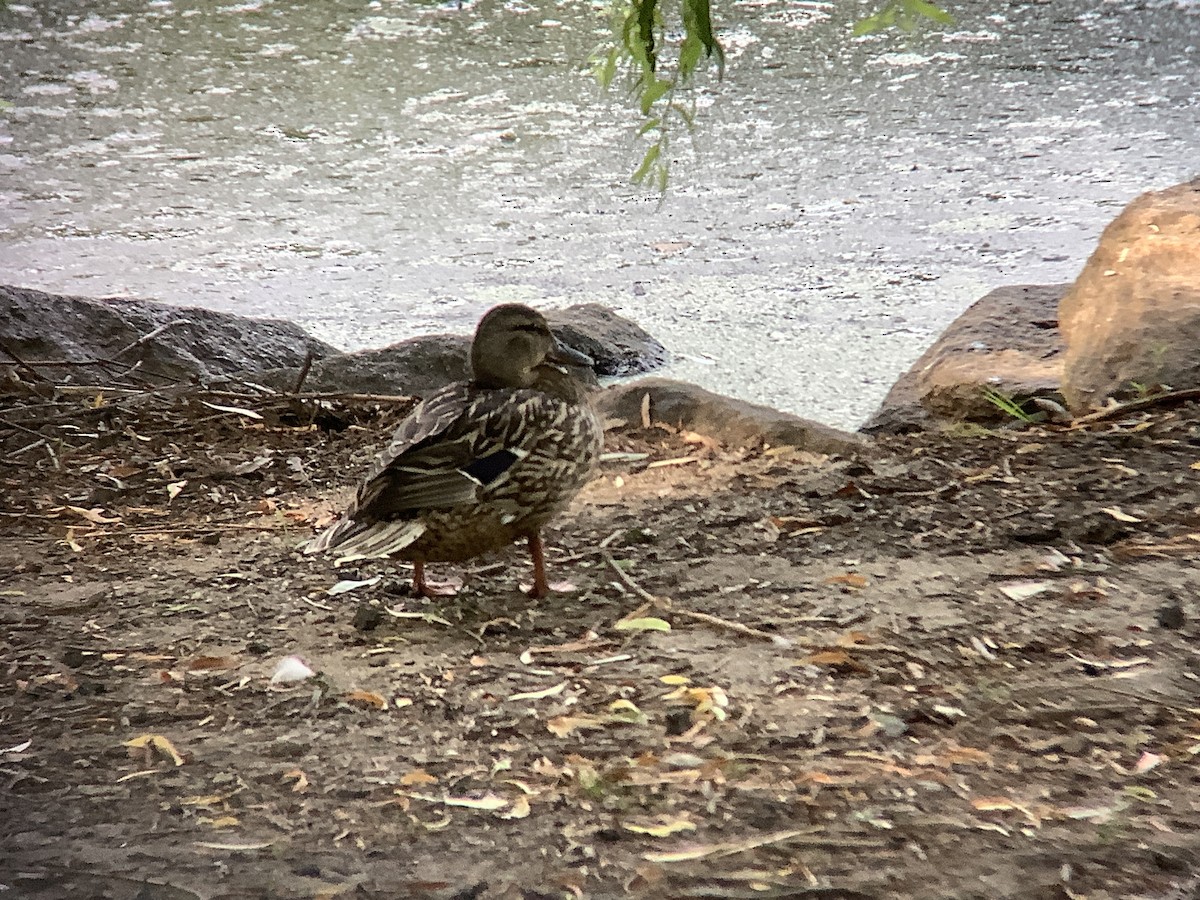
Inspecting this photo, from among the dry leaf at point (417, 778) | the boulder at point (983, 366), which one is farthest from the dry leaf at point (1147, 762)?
the boulder at point (983, 366)

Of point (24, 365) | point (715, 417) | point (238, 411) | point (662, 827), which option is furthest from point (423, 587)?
point (24, 365)

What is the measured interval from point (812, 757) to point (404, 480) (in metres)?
1.31

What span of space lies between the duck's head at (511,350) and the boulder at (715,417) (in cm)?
111

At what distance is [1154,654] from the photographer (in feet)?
8.32

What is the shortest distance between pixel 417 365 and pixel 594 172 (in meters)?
2.27

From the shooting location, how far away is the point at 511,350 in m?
3.41

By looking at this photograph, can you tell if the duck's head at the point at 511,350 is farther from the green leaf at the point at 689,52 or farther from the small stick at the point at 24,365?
the small stick at the point at 24,365

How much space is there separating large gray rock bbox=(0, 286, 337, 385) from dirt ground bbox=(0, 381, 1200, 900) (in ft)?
3.93

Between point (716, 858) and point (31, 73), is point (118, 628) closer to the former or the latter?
point (716, 858)

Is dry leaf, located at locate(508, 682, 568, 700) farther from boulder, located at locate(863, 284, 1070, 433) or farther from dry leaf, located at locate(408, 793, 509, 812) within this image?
boulder, located at locate(863, 284, 1070, 433)

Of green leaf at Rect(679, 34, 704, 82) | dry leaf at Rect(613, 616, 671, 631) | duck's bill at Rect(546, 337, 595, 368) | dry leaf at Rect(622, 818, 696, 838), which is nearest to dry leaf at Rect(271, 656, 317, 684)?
dry leaf at Rect(613, 616, 671, 631)

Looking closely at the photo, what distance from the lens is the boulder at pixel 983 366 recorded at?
4.49m

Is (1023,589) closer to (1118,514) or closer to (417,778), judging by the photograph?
(1118,514)

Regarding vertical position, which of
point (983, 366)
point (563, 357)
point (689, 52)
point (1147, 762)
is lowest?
point (983, 366)
